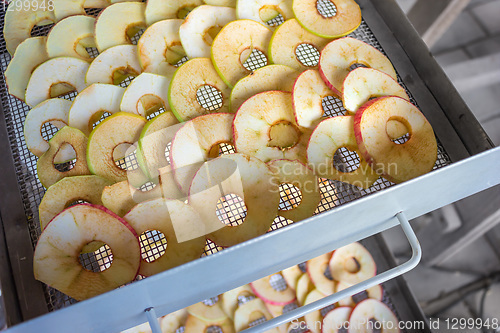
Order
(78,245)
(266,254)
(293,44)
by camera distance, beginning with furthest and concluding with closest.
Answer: (293,44)
(78,245)
(266,254)

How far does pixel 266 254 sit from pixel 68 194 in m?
Result: 0.42

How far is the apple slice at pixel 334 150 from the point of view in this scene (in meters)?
0.79

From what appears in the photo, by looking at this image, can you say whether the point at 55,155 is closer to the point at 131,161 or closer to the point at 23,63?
the point at 131,161

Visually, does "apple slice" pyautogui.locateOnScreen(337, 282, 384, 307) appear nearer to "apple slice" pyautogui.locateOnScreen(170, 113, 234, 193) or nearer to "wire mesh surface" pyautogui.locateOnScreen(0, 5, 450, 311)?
"wire mesh surface" pyautogui.locateOnScreen(0, 5, 450, 311)

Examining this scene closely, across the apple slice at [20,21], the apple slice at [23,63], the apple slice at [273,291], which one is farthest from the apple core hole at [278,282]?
the apple slice at [20,21]

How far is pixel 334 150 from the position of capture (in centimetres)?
79

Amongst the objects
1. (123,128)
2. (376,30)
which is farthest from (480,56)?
(123,128)

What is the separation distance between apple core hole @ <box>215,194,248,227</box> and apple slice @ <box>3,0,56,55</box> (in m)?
0.64

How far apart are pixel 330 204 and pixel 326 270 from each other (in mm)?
333

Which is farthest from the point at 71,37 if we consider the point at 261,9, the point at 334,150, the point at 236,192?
the point at 334,150

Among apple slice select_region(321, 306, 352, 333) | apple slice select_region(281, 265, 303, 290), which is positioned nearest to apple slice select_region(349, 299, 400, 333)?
apple slice select_region(321, 306, 352, 333)

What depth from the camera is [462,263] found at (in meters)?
1.53

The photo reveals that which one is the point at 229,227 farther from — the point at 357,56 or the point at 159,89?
the point at 357,56

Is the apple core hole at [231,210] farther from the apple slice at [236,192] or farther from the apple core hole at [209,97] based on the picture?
the apple core hole at [209,97]
